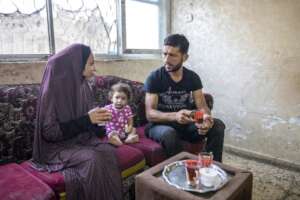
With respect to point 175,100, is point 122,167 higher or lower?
lower

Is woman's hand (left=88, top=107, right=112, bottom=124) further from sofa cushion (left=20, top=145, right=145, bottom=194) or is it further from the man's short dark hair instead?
the man's short dark hair

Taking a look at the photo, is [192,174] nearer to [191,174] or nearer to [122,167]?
[191,174]

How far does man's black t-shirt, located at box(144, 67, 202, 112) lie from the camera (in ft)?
6.86

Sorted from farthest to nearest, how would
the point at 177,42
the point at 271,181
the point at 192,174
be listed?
the point at 271,181 → the point at 177,42 → the point at 192,174

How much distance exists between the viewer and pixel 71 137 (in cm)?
158

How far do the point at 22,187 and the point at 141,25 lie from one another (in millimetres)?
2279

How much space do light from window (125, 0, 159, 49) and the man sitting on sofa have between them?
0.94 m

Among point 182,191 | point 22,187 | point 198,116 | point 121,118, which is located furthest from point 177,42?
point 22,187

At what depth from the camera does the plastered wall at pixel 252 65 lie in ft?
7.93

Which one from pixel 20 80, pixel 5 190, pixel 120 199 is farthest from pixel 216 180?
pixel 20 80

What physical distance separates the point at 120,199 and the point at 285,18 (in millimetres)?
2140

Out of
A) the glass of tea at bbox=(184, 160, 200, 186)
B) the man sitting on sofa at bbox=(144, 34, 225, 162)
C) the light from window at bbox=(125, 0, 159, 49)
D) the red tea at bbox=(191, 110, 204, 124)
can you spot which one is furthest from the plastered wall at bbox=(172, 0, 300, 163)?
the glass of tea at bbox=(184, 160, 200, 186)

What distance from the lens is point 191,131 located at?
81.3 inches

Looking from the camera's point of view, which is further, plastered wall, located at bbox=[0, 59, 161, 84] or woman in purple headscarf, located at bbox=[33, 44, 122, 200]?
plastered wall, located at bbox=[0, 59, 161, 84]
